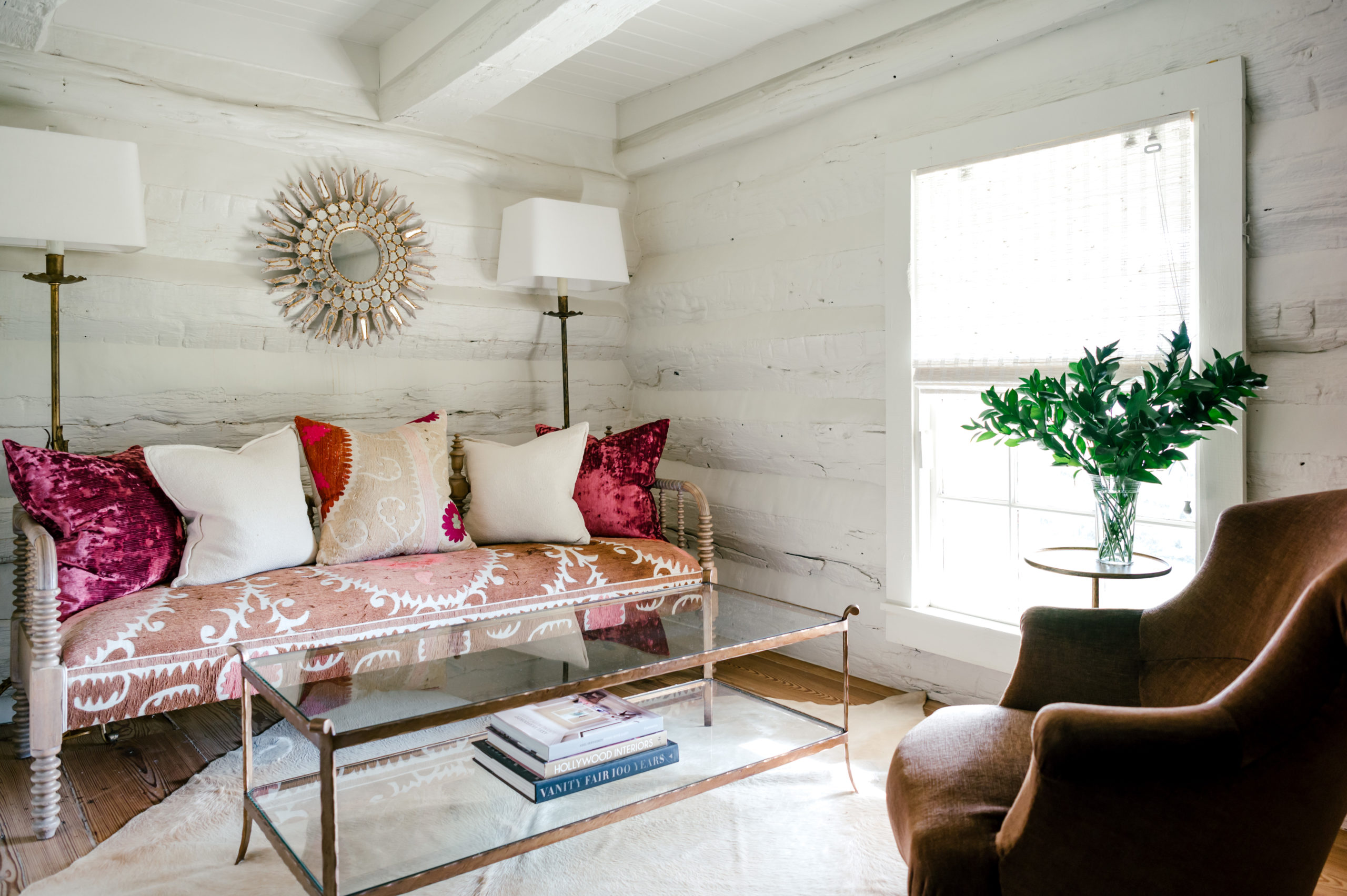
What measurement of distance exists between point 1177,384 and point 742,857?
149 cm

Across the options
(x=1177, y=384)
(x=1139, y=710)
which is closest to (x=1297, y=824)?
(x=1139, y=710)

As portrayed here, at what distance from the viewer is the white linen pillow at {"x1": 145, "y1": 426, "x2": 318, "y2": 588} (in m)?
2.63

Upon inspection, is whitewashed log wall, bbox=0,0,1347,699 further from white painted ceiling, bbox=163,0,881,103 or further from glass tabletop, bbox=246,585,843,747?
glass tabletop, bbox=246,585,843,747

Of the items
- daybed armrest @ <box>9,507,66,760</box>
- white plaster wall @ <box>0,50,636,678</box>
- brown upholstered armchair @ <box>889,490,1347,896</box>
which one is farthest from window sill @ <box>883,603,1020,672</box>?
daybed armrest @ <box>9,507,66,760</box>

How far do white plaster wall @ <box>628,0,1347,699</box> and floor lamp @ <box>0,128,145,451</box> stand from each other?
210 cm

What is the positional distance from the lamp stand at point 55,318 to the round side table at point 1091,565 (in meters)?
2.83

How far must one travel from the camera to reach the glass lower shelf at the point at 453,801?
5.43ft

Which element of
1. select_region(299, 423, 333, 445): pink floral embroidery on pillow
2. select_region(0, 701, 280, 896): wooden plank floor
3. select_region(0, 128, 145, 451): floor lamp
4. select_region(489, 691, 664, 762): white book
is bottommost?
select_region(0, 701, 280, 896): wooden plank floor

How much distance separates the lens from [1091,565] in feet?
7.30

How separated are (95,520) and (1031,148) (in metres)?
2.88

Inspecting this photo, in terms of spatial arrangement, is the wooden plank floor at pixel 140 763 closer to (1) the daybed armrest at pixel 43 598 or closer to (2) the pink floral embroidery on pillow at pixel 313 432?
(1) the daybed armrest at pixel 43 598

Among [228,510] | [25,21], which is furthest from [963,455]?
[25,21]

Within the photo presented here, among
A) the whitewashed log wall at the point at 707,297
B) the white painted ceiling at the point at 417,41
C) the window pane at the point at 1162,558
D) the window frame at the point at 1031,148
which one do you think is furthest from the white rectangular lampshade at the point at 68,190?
the window pane at the point at 1162,558

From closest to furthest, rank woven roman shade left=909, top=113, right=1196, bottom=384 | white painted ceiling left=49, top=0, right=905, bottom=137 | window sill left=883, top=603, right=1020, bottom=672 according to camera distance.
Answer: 1. woven roman shade left=909, top=113, right=1196, bottom=384
2. window sill left=883, top=603, right=1020, bottom=672
3. white painted ceiling left=49, top=0, right=905, bottom=137
